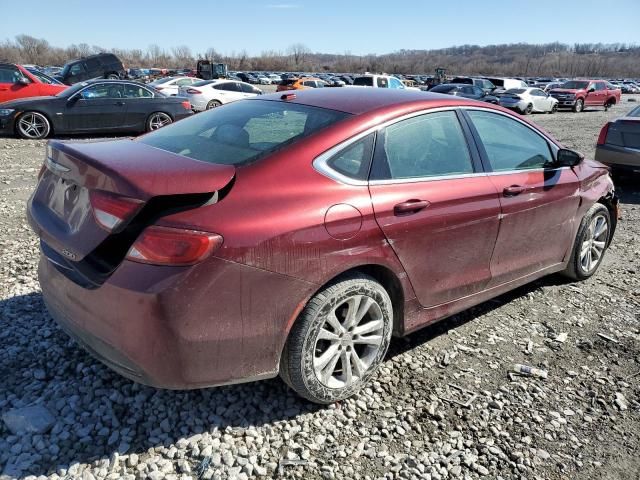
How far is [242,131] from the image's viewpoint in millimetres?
3020

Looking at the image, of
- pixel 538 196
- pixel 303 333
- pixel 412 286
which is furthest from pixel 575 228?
pixel 303 333

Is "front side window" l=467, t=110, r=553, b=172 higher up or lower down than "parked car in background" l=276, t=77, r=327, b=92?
higher up

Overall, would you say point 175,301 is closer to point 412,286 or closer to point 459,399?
point 412,286

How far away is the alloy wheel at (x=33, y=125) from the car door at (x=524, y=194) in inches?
415

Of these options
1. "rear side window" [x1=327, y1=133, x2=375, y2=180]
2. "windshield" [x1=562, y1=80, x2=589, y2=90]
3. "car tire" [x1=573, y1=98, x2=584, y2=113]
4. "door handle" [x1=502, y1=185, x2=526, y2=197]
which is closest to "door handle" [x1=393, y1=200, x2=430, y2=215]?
"rear side window" [x1=327, y1=133, x2=375, y2=180]

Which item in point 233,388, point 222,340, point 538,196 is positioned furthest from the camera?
point 538,196

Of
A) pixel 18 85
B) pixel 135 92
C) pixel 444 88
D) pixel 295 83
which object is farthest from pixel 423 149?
pixel 295 83

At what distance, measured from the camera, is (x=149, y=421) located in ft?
8.62

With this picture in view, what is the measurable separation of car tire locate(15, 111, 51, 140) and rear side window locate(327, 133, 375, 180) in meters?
10.6

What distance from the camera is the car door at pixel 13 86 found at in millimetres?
12523

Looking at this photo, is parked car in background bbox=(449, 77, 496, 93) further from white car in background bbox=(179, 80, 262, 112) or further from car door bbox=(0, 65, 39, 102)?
car door bbox=(0, 65, 39, 102)

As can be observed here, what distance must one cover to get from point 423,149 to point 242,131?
3.59ft

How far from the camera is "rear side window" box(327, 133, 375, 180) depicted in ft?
8.76

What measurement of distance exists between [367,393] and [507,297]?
76.4 inches
